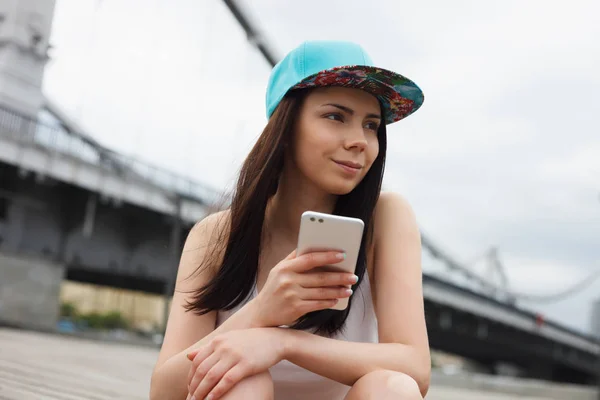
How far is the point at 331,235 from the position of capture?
148 centimetres

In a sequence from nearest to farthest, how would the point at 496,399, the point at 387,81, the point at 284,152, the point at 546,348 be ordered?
the point at 387,81
the point at 284,152
the point at 496,399
the point at 546,348

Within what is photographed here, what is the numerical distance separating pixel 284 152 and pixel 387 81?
1.28ft

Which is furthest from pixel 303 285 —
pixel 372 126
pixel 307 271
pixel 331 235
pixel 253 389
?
pixel 372 126

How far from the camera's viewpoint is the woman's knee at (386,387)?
4.98ft

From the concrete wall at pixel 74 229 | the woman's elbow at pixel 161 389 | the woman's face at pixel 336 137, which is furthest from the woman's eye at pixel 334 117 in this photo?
the concrete wall at pixel 74 229

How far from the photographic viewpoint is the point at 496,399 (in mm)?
9938

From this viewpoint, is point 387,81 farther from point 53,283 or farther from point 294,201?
point 53,283

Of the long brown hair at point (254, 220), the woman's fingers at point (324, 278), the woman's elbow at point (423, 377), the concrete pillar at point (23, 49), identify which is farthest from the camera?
the concrete pillar at point (23, 49)

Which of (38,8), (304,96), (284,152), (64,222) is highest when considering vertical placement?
(38,8)

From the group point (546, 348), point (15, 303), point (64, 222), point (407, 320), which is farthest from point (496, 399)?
point (546, 348)

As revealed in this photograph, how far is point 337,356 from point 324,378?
229mm

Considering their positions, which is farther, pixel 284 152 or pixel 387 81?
pixel 284 152

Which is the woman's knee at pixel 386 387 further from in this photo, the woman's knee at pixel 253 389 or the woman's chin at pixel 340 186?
the woman's chin at pixel 340 186

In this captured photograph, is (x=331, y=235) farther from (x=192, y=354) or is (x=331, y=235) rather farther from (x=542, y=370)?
(x=542, y=370)
